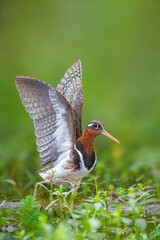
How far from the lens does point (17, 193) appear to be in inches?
226

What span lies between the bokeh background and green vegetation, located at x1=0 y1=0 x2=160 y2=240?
0.02 m

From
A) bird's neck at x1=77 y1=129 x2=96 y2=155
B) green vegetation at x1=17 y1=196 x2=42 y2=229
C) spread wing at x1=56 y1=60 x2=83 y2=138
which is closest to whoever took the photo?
green vegetation at x1=17 y1=196 x2=42 y2=229

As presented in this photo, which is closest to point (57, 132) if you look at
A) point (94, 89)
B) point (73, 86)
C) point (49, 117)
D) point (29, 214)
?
point (49, 117)

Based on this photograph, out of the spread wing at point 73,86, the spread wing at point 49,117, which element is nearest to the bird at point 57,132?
the spread wing at point 49,117

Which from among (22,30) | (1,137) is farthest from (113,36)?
(1,137)

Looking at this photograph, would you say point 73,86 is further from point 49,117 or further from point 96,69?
point 96,69

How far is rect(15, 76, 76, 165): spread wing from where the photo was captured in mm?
5078

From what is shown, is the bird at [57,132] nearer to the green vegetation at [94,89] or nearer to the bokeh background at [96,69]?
the green vegetation at [94,89]

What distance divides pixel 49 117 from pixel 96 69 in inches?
336

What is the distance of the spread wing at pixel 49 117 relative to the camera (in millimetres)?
5078

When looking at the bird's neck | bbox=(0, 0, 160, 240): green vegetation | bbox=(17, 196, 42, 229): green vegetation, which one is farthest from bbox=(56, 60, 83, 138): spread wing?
bbox=(17, 196, 42, 229): green vegetation

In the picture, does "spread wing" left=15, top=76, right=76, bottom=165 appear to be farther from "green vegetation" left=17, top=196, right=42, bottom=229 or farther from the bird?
"green vegetation" left=17, top=196, right=42, bottom=229

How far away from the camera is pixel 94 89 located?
12445 mm

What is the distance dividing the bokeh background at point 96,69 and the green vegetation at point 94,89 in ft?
0.07
